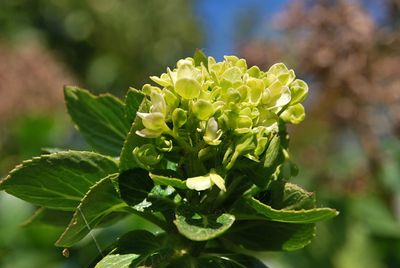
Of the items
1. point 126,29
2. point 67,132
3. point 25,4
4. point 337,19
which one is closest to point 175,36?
point 126,29

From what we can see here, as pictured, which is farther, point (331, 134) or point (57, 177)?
point (331, 134)

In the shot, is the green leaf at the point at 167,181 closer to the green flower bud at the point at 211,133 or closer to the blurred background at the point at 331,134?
the green flower bud at the point at 211,133

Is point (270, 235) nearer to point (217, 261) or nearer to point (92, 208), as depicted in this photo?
point (217, 261)

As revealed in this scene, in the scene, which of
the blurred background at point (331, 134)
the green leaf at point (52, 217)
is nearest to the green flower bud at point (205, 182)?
the green leaf at point (52, 217)

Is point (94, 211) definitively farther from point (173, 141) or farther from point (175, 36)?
point (175, 36)

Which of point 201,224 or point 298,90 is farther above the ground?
point 298,90

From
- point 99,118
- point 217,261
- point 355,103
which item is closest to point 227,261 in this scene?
point 217,261

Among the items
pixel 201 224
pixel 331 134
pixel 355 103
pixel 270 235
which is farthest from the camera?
pixel 331 134
